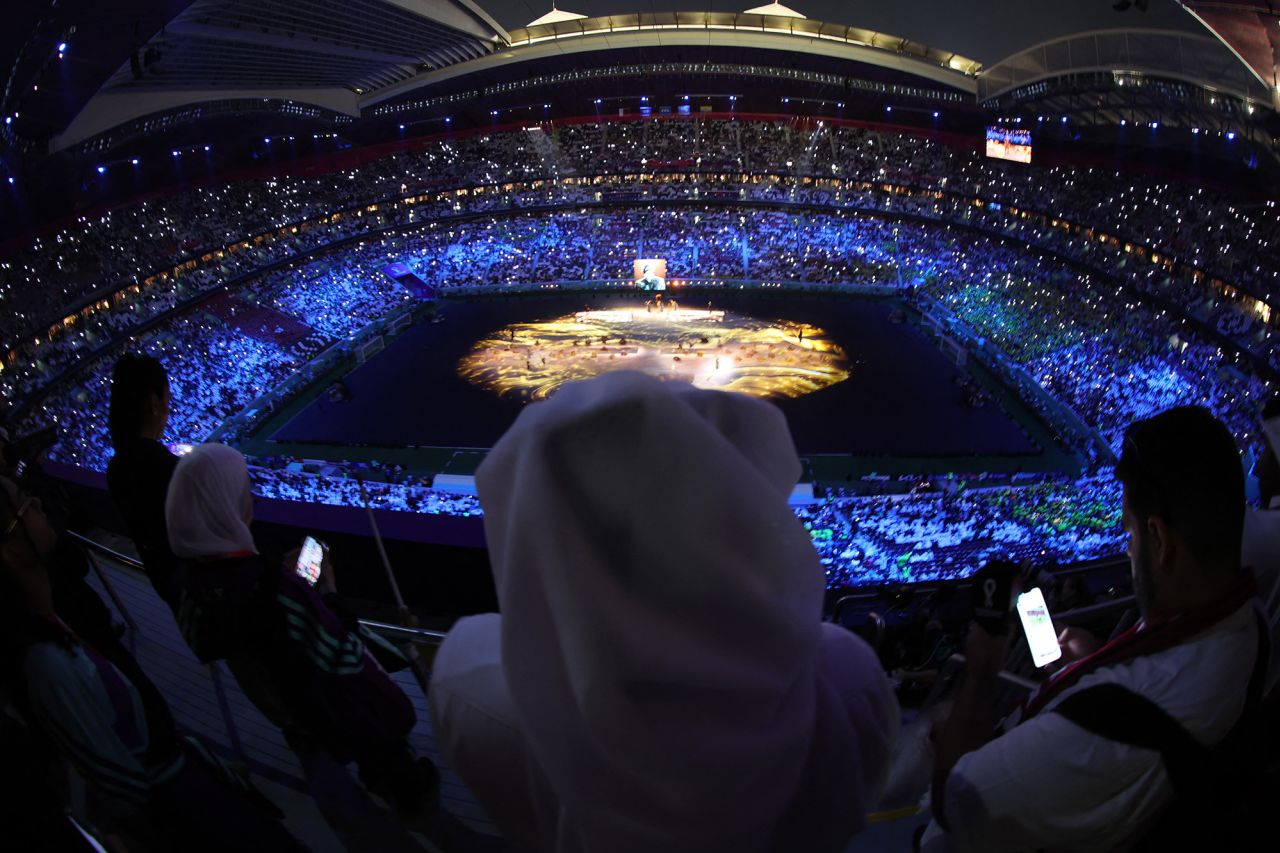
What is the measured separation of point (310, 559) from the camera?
11.0 ft

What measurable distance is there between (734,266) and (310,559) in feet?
71.1

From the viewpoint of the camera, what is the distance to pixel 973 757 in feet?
4.88

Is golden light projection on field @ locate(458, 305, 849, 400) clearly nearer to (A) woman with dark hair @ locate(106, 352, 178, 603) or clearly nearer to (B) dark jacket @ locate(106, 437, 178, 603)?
(A) woman with dark hair @ locate(106, 352, 178, 603)

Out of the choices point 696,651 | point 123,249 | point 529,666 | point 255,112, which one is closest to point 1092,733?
point 696,651

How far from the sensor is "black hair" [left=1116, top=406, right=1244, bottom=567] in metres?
1.48

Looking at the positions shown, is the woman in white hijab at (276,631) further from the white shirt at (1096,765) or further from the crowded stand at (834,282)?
the crowded stand at (834,282)

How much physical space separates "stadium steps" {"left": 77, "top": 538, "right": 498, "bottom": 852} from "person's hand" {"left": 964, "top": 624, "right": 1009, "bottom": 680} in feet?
4.92

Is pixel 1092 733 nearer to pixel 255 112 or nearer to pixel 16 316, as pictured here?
pixel 16 316

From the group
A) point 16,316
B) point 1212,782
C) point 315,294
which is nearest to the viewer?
point 1212,782

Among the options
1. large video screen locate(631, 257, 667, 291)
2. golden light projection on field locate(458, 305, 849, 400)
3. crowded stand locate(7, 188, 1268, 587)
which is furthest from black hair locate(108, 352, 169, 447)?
large video screen locate(631, 257, 667, 291)

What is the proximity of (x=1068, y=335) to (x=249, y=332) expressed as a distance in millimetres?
20353

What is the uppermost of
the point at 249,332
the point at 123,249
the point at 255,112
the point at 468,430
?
the point at 255,112

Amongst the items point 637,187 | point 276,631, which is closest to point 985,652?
point 276,631

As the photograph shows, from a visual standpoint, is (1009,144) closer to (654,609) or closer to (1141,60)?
(1141,60)
